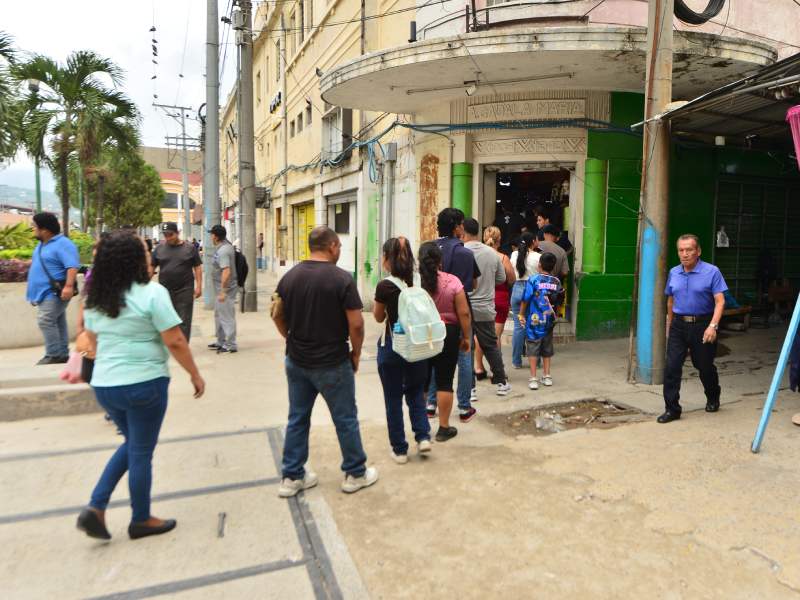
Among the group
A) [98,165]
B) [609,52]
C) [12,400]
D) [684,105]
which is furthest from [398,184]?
[98,165]

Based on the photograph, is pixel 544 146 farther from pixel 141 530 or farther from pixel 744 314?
pixel 141 530

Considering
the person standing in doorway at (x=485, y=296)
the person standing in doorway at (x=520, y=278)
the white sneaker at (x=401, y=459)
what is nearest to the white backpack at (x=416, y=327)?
the white sneaker at (x=401, y=459)

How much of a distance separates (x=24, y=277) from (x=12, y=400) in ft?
13.3

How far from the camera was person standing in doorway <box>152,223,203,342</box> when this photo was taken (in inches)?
273

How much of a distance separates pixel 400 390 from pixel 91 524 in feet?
6.74

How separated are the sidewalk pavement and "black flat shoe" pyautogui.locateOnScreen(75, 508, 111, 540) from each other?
0.09 meters

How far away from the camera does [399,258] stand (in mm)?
4137

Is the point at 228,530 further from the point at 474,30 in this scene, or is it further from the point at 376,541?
the point at 474,30

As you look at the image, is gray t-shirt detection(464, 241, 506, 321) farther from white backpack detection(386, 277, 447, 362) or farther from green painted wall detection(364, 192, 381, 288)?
green painted wall detection(364, 192, 381, 288)

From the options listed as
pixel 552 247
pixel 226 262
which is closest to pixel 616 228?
pixel 552 247

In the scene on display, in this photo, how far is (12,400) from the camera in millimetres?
5477

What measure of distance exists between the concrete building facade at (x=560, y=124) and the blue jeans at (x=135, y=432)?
5.71 metres

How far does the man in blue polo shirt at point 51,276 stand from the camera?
6.58 m

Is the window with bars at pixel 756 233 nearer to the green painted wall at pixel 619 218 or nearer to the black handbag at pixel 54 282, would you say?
the green painted wall at pixel 619 218
